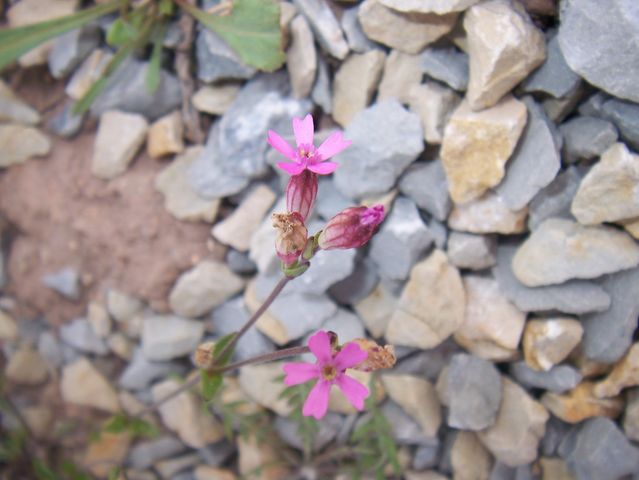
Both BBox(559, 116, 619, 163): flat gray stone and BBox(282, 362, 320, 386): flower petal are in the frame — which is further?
BBox(559, 116, 619, 163): flat gray stone

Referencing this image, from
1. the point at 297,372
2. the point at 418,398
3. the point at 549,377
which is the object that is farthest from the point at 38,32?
the point at 549,377

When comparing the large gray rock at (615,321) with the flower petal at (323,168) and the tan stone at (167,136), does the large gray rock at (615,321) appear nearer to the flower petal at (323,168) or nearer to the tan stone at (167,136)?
the flower petal at (323,168)

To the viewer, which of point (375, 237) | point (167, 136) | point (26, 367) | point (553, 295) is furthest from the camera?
point (26, 367)

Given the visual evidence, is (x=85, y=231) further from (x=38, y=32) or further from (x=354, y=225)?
(x=354, y=225)

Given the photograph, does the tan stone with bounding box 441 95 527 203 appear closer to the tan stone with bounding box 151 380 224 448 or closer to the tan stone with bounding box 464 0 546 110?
the tan stone with bounding box 464 0 546 110

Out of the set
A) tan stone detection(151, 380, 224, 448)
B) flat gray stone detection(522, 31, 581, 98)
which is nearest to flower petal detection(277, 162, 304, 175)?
flat gray stone detection(522, 31, 581, 98)

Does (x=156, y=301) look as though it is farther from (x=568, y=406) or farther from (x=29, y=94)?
(x=568, y=406)
